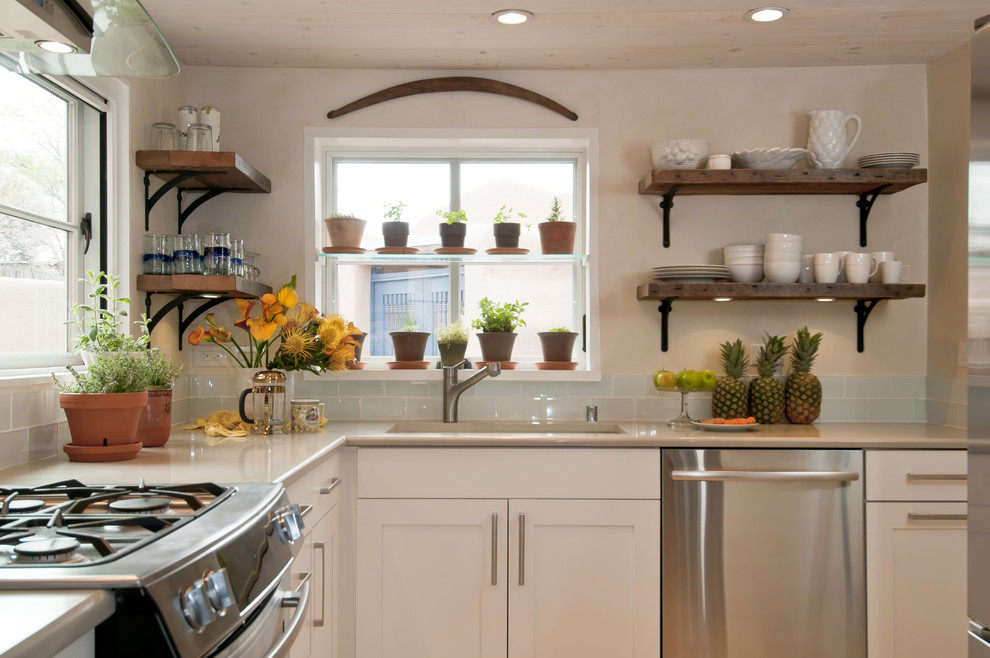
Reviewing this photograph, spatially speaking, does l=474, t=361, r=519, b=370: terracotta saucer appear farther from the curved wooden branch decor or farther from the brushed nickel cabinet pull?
the curved wooden branch decor

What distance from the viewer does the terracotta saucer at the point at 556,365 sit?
3004 mm

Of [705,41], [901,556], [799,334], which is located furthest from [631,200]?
[901,556]

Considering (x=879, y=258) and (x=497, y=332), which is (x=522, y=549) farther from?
(x=879, y=258)

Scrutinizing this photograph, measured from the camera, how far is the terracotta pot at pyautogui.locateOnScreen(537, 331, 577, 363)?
9.85ft

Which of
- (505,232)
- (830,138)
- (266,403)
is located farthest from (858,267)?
(266,403)

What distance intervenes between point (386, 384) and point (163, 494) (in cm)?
165

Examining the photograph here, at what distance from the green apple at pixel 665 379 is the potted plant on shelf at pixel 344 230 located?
4.25 feet

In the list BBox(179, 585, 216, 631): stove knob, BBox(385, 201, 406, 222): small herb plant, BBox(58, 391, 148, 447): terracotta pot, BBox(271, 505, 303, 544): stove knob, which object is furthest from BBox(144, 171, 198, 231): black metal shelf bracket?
BBox(179, 585, 216, 631): stove knob

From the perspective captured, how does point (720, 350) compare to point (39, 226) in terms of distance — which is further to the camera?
point (720, 350)

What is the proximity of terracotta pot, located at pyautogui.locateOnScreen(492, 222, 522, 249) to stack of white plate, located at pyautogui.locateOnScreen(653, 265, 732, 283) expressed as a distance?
590 mm

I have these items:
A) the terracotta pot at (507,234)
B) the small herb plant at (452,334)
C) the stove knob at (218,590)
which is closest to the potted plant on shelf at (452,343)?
the small herb plant at (452,334)

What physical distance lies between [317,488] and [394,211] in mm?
1356

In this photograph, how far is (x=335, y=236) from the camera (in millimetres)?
3002

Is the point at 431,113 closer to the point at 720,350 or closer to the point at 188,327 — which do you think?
the point at 188,327
